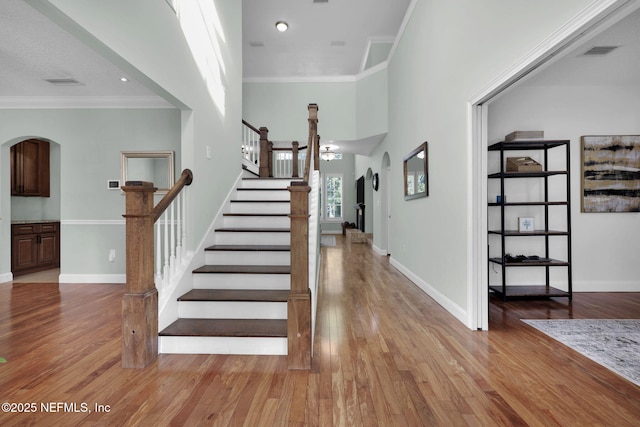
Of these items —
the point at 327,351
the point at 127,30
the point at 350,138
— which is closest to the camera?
the point at 127,30

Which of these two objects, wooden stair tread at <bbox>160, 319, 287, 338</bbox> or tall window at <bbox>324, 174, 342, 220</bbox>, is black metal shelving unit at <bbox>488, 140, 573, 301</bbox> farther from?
tall window at <bbox>324, 174, 342, 220</bbox>

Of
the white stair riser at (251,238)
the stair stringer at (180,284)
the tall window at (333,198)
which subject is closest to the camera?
the stair stringer at (180,284)

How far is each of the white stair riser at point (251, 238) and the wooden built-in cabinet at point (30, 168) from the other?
4.86m

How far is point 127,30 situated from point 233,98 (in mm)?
2164

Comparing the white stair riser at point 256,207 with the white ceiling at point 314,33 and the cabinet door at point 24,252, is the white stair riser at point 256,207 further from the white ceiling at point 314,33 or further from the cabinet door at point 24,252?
the cabinet door at point 24,252

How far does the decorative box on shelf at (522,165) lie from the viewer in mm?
3703

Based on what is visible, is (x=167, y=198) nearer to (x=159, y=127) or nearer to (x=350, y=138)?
(x=159, y=127)

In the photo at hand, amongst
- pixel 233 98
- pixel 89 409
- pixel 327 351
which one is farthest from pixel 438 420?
pixel 233 98

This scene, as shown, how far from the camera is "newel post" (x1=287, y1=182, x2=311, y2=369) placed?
2.17 meters

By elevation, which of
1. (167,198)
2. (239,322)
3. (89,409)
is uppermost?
(167,198)

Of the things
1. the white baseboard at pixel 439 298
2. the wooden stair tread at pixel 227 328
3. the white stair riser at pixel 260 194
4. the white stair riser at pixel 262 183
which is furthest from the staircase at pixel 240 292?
the white baseboard at pixel 439 298

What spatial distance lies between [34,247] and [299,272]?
19.7 feet

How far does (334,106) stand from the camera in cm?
724

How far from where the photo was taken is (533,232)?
3.69 metres
